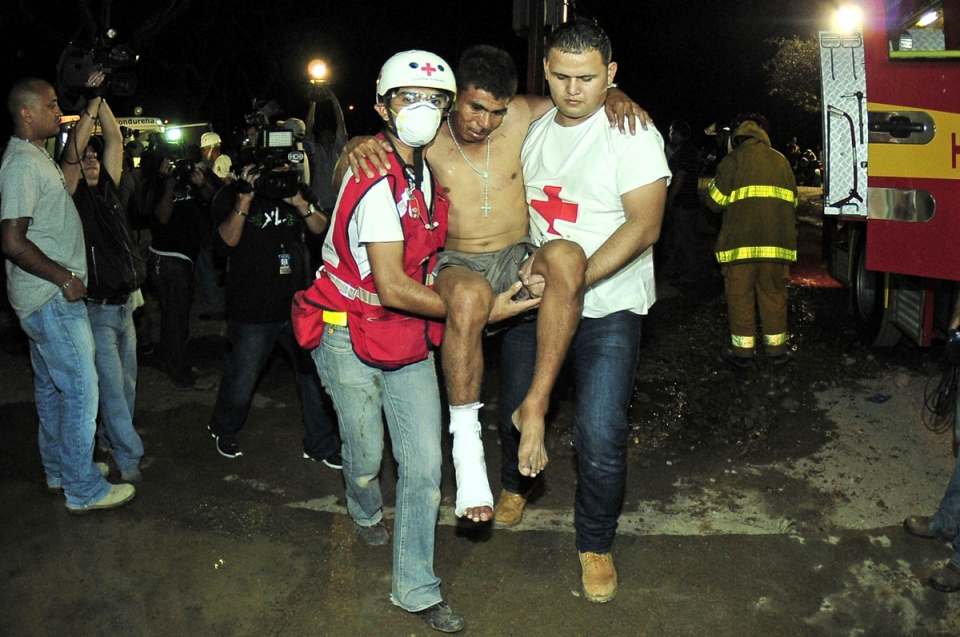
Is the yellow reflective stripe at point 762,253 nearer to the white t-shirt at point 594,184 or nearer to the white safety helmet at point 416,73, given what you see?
the white t-shirt at point 594,184

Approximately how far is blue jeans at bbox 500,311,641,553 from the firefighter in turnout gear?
143 inches

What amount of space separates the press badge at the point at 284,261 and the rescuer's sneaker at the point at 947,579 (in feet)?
12.1

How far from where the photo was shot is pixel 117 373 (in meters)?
5.14

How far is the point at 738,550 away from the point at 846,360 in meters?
3.69

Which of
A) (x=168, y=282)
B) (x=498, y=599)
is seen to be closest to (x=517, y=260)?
(x=498, y=599)

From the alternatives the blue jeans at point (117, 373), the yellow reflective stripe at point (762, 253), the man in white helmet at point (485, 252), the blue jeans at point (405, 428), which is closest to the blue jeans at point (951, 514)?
the man in white helmet at point (485, 252)

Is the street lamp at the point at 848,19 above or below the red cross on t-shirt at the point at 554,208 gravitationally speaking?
above

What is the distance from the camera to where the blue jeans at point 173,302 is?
7082mm

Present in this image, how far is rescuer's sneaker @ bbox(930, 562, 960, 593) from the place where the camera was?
404 cm

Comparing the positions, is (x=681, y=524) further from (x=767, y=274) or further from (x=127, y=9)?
(x=127, y=9)

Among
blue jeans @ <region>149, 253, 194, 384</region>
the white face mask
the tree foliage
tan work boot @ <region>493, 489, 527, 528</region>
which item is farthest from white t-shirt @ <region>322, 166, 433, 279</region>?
the tree foliage

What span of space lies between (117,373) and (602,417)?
279 cm

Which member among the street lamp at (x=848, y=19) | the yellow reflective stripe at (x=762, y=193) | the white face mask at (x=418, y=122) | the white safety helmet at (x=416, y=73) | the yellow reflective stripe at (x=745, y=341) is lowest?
the yellow reflective stripe at (x=745, y=341)

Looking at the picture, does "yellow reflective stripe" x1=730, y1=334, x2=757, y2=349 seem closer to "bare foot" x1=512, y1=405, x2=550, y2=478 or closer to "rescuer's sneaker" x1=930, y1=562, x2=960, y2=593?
"rescuer's sneaker" x1=930, y1=562, x2=960, y2=593
